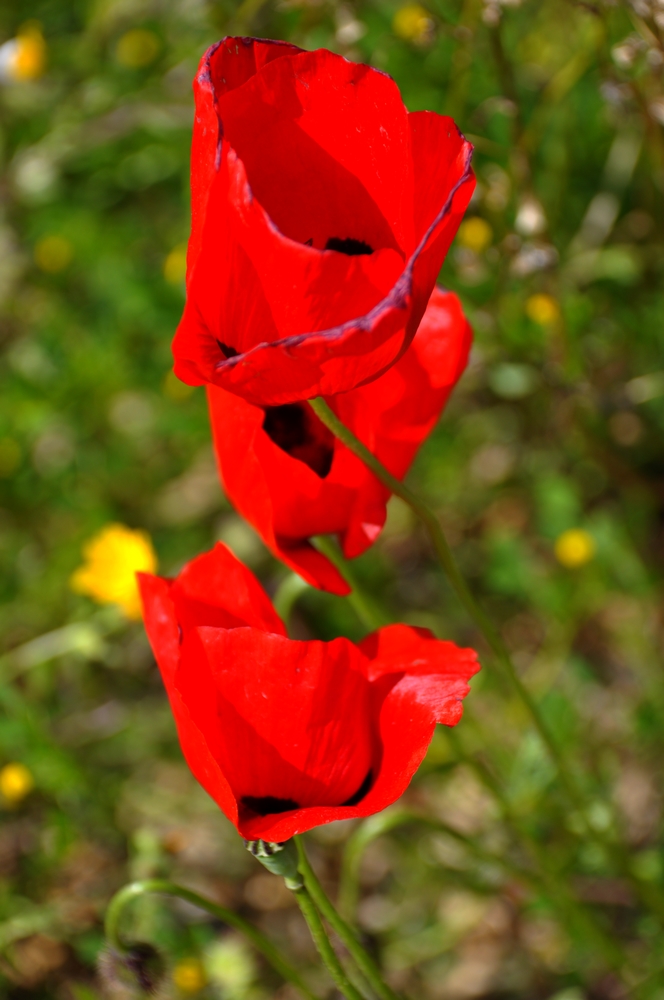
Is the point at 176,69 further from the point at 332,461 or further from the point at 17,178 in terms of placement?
the point at 332,461

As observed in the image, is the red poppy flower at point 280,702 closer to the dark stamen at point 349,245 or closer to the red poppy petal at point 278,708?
the red poppy petal at point 278,708

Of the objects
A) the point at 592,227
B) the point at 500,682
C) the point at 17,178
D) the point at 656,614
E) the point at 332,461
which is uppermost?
the point at 332,461

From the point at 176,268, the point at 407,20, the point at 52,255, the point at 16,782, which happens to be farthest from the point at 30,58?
the point at 16,782

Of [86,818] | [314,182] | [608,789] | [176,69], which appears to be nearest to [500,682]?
[608,789]

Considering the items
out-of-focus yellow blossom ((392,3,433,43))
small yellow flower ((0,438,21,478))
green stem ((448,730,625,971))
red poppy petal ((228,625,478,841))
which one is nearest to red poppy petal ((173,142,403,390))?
red poppy petal ((228,625,478,841))

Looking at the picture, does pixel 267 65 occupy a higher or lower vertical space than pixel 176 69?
higher

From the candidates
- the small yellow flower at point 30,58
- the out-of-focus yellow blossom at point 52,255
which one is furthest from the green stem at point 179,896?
the small yellow flower at point 30,58
